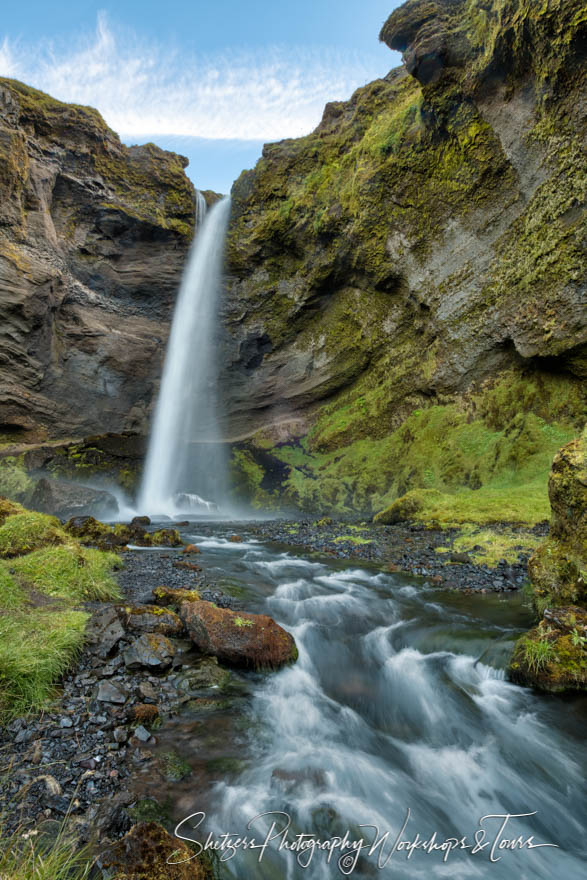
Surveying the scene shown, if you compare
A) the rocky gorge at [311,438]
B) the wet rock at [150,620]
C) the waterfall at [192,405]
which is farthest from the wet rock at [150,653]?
the waterfall at [192,405]

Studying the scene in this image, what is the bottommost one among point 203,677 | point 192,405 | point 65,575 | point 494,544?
point 203,677

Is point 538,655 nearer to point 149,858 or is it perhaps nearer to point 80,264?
point 149,858

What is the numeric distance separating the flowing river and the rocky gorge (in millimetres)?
53

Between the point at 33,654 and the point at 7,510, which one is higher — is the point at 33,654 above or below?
below

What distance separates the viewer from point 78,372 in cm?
2441

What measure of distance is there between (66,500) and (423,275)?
20.4m

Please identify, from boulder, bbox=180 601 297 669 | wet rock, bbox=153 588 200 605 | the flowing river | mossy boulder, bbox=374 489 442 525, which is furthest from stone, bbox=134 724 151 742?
mossy boulder, bbox=374 489 442 525

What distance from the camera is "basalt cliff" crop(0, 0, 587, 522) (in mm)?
15305

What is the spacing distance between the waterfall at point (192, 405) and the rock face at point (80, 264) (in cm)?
109

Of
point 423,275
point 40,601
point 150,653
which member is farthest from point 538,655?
point 423,275

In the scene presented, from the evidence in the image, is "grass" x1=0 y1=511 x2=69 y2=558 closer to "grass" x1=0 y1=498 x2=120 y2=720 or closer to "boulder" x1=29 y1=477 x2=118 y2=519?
"grass" x1=0 y1=498 x2=120 y2=720

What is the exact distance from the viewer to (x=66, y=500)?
57.6 feet

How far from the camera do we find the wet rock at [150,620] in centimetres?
543

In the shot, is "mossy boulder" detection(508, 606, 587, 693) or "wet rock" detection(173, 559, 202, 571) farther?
"wet rock" detection(173, 559, 202, 571)
